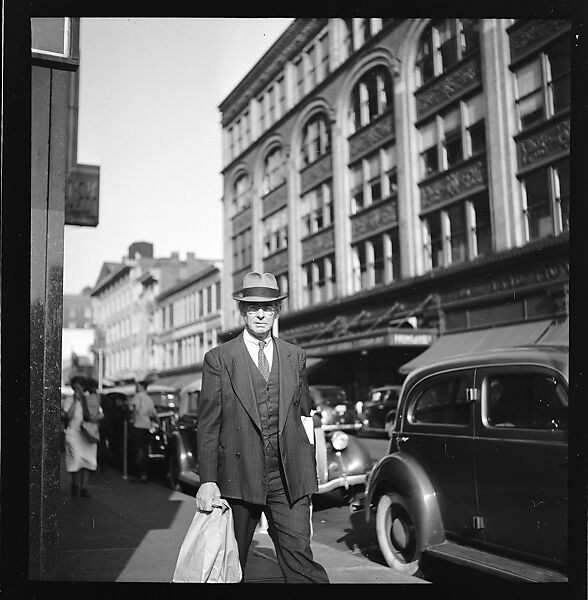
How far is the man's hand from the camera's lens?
411 cm

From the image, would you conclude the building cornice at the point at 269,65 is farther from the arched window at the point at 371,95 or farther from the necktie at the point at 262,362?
the necktie at the point at 262,362

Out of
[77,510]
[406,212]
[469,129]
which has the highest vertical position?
[469,129]

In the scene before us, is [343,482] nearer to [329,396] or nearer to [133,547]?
[133,547]

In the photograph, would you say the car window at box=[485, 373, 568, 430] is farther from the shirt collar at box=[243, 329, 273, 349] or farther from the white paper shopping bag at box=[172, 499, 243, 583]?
the white paper shopping bag at box=[172, 499, 243, 583]

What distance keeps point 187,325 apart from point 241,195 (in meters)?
1.50

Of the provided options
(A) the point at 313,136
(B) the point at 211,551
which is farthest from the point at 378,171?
(B) the point at 211,551

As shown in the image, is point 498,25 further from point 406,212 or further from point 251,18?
point 406,212

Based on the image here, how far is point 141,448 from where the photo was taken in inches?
360

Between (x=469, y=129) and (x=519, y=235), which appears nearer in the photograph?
(x=469, y=129)

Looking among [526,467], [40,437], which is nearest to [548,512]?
[526,467]

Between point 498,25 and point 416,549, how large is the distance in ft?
12.8

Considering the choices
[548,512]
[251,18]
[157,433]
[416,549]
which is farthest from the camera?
[157,433]

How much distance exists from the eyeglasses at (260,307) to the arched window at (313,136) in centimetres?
244

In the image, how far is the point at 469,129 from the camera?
10031 millimetres
